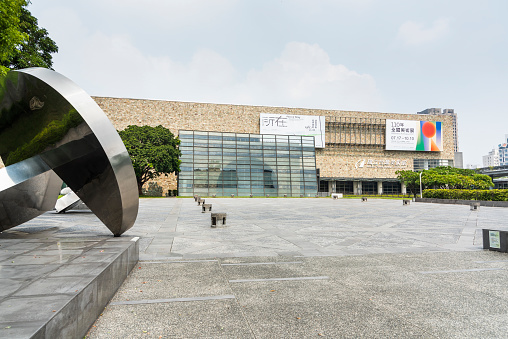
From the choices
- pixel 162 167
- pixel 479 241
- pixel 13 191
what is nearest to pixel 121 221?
pixel 13 191

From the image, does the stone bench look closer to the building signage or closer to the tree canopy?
the tree canopy

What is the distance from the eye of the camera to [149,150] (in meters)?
46.2

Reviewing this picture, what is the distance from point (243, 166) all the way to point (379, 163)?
3354 cm

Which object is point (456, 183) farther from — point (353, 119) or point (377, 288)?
point (377, 288)

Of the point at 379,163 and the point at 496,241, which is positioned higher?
the point at 379,163

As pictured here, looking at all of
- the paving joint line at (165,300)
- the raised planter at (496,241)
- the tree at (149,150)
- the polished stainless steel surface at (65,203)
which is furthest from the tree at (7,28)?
the tree at (149,150)

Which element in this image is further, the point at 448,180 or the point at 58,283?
the point at 448,180

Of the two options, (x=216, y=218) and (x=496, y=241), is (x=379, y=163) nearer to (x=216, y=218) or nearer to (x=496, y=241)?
(x=216, y=218)

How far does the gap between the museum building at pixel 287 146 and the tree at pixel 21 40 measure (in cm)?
2945

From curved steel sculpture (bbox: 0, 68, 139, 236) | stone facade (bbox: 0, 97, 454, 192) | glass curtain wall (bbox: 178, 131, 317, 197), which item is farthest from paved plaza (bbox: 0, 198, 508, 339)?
stone facade (bbox: 0, 97, 454, 192)

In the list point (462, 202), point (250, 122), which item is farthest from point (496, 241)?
point (250, 122)

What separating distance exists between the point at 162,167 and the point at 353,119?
4642cm

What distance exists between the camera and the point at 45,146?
269 inches

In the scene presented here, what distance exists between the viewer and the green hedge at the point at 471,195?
1220 inches
